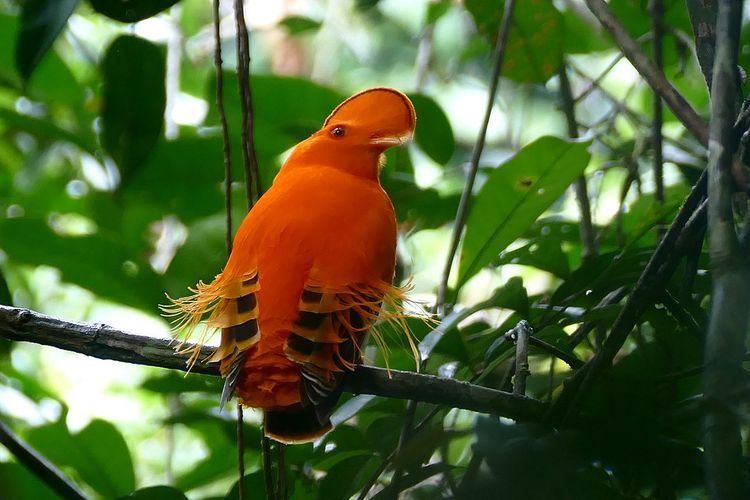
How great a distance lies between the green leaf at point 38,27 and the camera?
56.9 inches

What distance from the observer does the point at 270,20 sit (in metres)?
6.20

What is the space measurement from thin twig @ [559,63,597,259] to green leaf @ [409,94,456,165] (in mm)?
313

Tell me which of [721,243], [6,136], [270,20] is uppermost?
[270,20]

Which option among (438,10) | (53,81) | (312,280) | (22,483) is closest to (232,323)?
(312,280)

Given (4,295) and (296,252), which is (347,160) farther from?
(4,295)

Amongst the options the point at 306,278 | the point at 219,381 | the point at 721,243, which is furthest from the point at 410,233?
the point at 721,243

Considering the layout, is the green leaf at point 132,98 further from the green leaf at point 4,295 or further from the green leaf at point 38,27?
the green leaf at point 4,295

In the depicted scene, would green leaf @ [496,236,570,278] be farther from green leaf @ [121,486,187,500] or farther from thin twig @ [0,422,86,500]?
thin twig @ [0,422,86,500]

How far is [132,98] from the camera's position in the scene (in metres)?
1.81

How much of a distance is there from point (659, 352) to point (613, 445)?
1.02ft

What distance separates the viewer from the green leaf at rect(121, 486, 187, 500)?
153 cm

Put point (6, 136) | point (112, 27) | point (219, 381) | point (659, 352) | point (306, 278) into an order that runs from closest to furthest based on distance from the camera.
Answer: point (659, 352) < point (306, 278) < point (219, 381) < point (6, 136) < point (112, 27)

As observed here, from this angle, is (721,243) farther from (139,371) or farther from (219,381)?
(139,371)

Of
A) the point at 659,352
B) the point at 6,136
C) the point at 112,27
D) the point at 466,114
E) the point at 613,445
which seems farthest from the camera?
the point at 466,114
